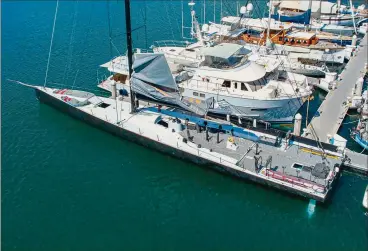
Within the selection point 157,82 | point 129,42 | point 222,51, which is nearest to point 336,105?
point 222,51

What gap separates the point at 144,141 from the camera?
34594 mm

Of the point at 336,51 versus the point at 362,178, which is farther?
the point at 336,51

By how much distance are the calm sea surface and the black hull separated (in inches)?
23.6

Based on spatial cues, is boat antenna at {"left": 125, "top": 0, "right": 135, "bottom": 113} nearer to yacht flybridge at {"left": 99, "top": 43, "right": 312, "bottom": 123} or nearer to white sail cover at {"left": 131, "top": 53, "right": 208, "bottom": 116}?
white sail cover at {"left": 131, "top": 53, "right": 208, "bottom": 116}

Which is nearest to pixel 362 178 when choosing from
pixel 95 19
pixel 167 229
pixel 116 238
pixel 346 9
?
pixel 167 229

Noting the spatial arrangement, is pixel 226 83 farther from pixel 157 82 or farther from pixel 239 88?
pixel 157 82

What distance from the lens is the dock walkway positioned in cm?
3512

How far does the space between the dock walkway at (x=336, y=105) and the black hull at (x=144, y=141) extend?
23.1 feet

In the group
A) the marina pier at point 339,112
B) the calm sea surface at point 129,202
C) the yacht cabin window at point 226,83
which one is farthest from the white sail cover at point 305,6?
the yacht cabin window at point 226,83

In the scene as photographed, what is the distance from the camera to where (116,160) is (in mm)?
34031

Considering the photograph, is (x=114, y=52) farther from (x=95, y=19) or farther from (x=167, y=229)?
(x=167, y=229)

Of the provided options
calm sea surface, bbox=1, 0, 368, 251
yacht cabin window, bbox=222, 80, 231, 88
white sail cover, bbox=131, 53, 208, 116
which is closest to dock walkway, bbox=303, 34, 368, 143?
calm sea surface, bbox=1, 0, 368, 251

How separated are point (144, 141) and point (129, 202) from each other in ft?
21.2

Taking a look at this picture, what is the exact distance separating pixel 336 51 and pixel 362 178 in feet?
71.7
